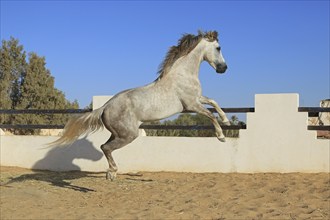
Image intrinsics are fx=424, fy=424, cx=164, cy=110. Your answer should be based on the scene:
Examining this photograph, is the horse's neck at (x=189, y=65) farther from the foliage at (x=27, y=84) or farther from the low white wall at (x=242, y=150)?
the foliage at (x=27, y=84)

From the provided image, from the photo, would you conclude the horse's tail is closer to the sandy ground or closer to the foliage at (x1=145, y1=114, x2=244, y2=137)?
the sandy ground

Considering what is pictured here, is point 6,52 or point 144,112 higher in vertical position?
point 6,52

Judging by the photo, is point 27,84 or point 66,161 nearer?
point 66,161

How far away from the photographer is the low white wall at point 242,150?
950 cm

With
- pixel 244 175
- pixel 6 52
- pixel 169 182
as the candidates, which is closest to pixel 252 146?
pixel 244 175

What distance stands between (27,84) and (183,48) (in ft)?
53.6

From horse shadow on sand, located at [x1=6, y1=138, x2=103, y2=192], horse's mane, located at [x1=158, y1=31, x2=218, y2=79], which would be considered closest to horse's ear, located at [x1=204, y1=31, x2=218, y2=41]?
horse's mane, located at [x1=158, y1=31, x2=218, y2=79]

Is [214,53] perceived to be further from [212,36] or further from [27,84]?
[27,84]

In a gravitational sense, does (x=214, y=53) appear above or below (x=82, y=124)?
above

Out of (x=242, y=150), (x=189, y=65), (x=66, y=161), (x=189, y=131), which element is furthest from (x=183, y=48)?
(x=189, y=131)

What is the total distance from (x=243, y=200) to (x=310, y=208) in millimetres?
1104

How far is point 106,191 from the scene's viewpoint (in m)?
8.39

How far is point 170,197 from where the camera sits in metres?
7.47

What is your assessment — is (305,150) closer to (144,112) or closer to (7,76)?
(144,112)
